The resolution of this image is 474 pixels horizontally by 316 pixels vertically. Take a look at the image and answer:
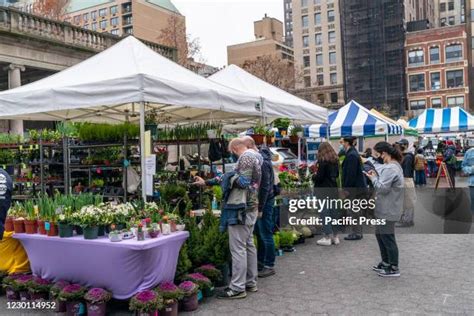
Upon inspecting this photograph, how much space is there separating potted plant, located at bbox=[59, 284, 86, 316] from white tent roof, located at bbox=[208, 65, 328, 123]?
191 inches

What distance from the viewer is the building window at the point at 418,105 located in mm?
65938

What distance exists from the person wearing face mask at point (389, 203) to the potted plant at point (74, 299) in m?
3.70

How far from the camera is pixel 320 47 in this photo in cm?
8688

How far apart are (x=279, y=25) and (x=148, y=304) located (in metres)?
113

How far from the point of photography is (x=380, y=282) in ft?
19.3

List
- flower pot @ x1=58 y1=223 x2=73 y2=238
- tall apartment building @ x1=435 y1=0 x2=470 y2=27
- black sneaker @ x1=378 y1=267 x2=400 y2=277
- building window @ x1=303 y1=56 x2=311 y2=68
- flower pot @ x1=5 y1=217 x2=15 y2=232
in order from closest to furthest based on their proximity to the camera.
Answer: flower pot @ x1=58 y1=223 x2=73 y2=238
flower pot @ x1=5 y1=217 x2=15 y2=232
black sneaker @ x1=378 y1=267 x2=400 y2=277
building window @ x1=303 y1=56 x2=311 y2=68
tall apartment building @ x1=435 y1=0 x2=470 y2=27

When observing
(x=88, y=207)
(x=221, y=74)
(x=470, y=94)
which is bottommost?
(x=88, y=207)

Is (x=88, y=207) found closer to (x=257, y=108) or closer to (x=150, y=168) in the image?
(x=150, y=168)

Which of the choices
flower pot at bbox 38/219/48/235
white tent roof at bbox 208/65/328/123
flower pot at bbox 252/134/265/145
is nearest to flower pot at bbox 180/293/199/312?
flower pot at bbox 38/219/48/235

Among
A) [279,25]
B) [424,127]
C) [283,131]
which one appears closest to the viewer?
[283,131]

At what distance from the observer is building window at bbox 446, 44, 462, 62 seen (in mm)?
63219

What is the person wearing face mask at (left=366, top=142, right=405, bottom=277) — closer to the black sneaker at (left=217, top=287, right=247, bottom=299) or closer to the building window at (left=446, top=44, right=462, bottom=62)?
the black sneaker at (left=217, top=287, right=247, bottom=299)

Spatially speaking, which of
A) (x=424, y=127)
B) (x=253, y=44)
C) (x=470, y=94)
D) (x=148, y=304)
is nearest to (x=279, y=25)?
(x=253, y=44)

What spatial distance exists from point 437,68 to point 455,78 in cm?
271
